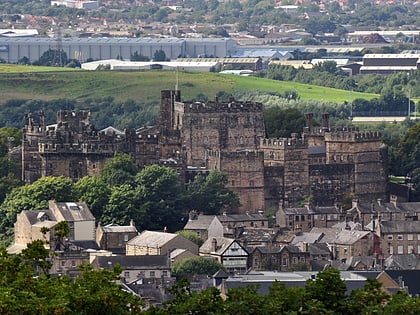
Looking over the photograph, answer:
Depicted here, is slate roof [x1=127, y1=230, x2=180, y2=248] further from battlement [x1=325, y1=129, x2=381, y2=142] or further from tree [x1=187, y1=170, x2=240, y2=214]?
battlement [x1=325, y1=129, x2=381, y2=142]

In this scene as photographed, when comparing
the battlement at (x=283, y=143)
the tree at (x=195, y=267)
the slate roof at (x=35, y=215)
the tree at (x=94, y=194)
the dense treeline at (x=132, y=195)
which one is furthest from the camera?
the battlement at (x=283, y=143)

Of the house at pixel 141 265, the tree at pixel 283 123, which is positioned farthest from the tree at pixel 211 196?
the house at pixel 141 265

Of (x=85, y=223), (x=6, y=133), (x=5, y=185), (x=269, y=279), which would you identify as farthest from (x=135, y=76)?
(x=269, y=279)

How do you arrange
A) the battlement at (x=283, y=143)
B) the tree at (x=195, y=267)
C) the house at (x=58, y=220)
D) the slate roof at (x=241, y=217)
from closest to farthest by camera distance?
1. the tree at (x=195, y=267)
2. the house at (x=58, y=220)
3. the slate roof at (x=241, y=217)
4. the battlement at (x=283, y=143)

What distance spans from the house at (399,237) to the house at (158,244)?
Result: 8678 millimetres

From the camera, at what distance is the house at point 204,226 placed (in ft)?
337

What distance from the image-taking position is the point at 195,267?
92.1m

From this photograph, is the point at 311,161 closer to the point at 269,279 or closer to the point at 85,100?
the point at 269,279

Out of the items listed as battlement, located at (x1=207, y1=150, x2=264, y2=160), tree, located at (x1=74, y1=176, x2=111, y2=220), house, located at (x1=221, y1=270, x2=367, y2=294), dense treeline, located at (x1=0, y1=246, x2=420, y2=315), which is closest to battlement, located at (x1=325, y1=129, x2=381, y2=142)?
battlement, located at (x1=207, y1=150, x2=264, y2=160)

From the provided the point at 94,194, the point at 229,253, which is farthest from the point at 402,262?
the point at 94,194

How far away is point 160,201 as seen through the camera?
106500mm

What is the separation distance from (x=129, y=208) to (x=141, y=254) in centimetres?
712

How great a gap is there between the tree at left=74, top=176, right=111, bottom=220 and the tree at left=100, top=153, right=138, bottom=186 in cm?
234

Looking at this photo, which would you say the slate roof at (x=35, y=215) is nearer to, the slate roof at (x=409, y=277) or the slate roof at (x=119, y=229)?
the slate roof at (x=119, y=229)
